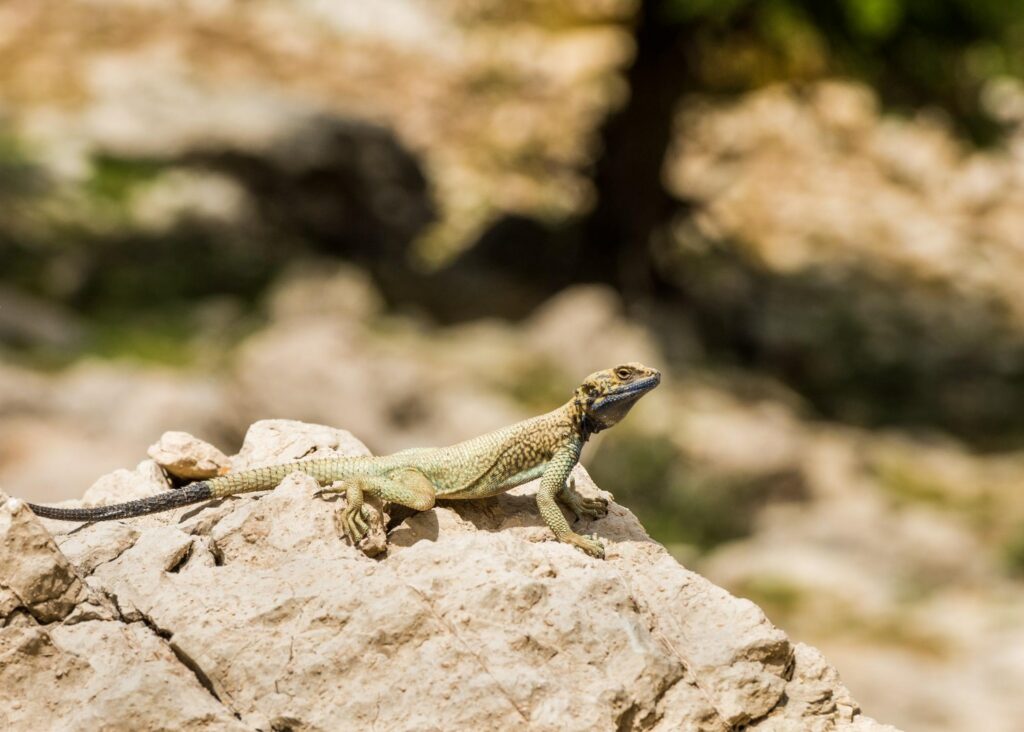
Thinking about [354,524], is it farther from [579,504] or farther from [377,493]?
[579,504]

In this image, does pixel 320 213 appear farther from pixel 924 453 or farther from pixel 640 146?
pixel 924 453

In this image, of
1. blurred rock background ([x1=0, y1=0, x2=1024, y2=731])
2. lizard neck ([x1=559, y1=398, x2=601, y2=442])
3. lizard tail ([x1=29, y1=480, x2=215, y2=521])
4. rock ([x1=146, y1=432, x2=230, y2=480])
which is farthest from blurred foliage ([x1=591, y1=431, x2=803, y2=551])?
lizard tail ([x1=29, y1=480, x2=215, y2=521])

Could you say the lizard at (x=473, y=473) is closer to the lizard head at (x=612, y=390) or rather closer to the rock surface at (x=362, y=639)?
the lizard head at (x=612, y=390)

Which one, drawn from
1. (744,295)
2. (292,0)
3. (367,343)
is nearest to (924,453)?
(744,295)

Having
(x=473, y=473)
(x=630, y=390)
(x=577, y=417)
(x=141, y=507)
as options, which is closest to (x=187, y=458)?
(x=141, y=507)

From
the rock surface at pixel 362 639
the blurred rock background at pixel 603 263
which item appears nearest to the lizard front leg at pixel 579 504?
the rock surface at pixel 362 639

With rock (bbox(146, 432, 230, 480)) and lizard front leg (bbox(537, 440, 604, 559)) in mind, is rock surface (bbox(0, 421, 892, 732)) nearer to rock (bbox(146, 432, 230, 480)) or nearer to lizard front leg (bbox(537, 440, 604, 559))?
lizard front leg (bbox(537, 440, 604, 559))
